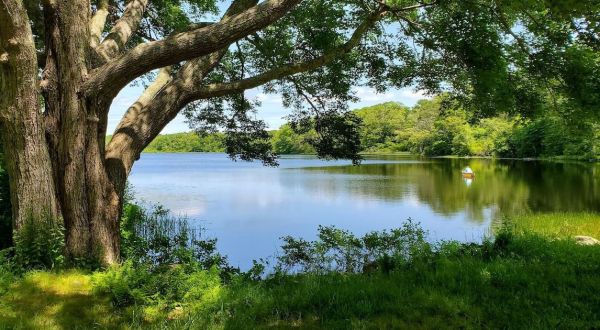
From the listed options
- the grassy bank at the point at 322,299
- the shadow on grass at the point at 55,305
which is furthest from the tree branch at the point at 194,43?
the shadow on grass at the point at 55,305

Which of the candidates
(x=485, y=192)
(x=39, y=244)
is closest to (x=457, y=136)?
(x=485, y=192)

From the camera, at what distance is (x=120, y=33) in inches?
251

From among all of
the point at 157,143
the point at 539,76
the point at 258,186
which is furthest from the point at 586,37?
Answer: the point at 157,143

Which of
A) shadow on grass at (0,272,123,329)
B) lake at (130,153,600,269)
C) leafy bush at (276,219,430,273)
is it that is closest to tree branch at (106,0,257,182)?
shadow on grass at (0,272,123,329)

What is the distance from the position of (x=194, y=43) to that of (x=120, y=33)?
7.89ft

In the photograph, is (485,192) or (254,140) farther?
(485,192)

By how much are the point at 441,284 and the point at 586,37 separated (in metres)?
4.29

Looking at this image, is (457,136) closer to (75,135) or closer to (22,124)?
(75,135)

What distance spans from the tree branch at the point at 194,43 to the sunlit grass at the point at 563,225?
990 centimetres

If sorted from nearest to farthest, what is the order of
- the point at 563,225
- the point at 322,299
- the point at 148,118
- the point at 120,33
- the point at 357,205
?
the point at 322,299 → the point at 148,118 → the point at 120,33 → the point at 563,225 → the point at 357,205

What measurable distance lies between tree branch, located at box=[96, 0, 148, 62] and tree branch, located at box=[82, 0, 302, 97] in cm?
108

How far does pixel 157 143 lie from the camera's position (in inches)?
6929

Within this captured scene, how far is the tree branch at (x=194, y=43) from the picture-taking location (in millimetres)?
4699

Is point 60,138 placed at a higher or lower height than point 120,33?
lower
